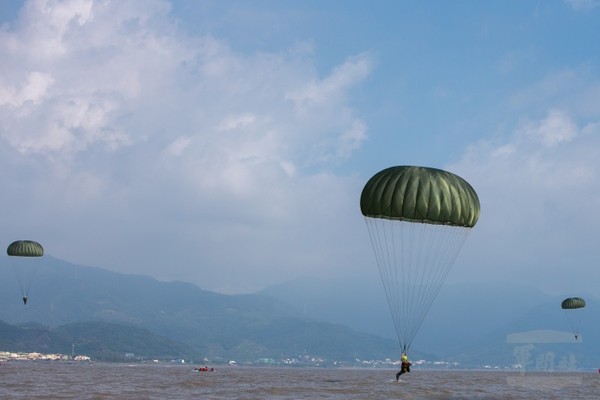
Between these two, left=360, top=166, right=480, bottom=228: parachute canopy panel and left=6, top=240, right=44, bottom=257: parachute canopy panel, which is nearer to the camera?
left=360, top=166, right=480, bottom=228: parachute canopy panel

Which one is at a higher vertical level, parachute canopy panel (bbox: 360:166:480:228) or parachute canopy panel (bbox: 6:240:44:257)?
parachute canopy panel (bbox: 6:240:44:257)

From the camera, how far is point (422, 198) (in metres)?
53.6

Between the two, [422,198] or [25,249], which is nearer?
[422,198]

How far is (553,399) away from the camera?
233 feet

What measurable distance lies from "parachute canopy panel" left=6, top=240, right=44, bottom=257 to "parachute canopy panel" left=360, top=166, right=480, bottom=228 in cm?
6157

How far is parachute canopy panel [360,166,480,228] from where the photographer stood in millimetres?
53844

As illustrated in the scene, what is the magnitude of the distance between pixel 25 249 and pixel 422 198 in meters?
67.2

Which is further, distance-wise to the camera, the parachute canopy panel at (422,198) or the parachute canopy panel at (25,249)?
the parachute canopy panel at (25,249)

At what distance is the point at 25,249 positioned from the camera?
104750mm

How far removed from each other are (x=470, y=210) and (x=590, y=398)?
3007cm

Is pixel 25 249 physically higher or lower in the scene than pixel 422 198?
higher

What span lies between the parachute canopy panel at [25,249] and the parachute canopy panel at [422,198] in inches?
2424

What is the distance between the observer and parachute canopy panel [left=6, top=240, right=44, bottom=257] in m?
103

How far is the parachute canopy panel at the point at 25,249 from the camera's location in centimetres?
10338
